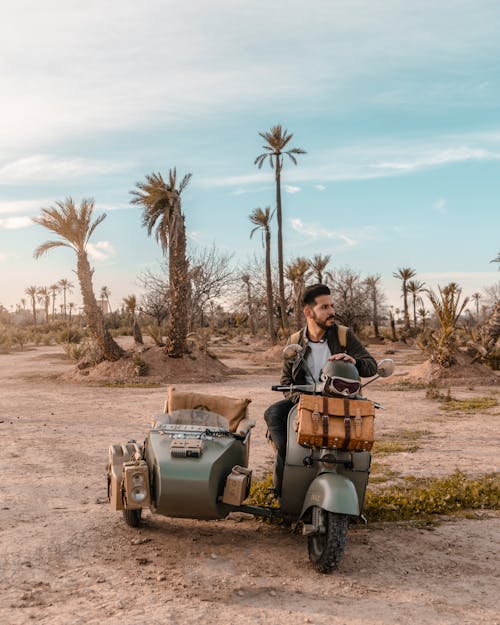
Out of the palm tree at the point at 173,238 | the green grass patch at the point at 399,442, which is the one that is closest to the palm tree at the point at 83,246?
the palm tree at the point at 173,238

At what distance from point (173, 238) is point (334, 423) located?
18.2m

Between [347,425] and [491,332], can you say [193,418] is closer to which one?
[347,425]

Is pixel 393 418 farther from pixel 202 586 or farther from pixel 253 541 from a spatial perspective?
pixel 202 586

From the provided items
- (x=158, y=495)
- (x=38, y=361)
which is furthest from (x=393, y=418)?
(x=38, y=361)

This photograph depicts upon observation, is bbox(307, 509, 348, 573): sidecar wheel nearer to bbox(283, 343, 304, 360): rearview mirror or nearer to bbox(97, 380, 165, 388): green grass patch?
bbox(283, 343, 304, 360): rearview mirror

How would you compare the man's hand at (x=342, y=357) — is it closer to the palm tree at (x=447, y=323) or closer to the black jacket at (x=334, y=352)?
the black jacket at (x=334, y=352)

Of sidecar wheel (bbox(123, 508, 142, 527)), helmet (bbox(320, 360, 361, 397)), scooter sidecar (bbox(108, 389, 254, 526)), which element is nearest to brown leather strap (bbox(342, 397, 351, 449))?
helmet (bbox(320, 360, 361, 397))

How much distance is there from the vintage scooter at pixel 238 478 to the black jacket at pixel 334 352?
0.50ft

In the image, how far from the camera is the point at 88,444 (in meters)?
9.51

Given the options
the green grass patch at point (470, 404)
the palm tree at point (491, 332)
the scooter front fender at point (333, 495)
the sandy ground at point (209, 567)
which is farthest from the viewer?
the palm tree at point (491, 332)

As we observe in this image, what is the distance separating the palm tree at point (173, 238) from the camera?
2164cm

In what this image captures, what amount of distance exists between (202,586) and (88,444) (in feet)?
18.5

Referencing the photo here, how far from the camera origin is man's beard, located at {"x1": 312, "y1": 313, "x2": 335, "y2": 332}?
5246 mm

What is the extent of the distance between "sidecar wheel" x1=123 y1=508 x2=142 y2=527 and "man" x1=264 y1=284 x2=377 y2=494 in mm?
1159
